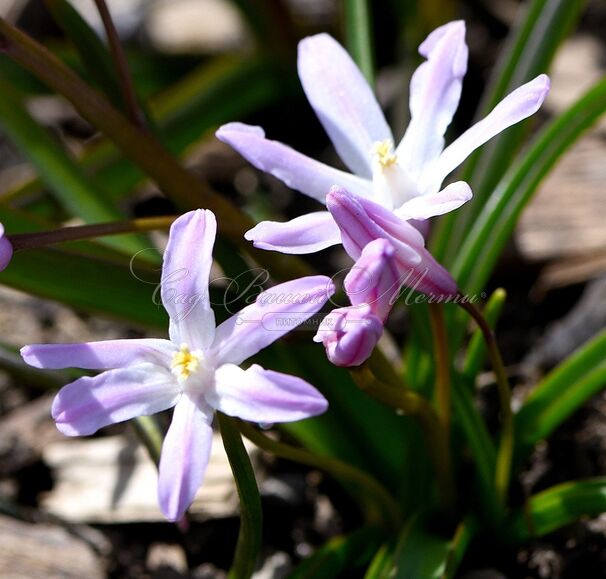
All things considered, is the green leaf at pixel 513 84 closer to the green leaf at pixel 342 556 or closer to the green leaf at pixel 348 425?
the green leaf at pixel 348 425

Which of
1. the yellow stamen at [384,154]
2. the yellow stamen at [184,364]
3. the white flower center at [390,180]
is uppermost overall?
the yellow stamen at [384,154]

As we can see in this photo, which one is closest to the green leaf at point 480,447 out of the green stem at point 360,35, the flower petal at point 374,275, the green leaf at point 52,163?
the flower petal at point 374,275

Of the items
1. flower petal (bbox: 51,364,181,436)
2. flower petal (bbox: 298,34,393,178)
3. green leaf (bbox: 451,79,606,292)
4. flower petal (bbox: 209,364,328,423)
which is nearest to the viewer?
flower petal (bbox: 209,364,328,423)

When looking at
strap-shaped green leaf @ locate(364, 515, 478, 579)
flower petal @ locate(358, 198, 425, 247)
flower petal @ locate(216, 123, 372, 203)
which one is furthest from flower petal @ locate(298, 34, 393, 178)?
strap-shaped green leaf @ locate(364, 515, 478, 579)

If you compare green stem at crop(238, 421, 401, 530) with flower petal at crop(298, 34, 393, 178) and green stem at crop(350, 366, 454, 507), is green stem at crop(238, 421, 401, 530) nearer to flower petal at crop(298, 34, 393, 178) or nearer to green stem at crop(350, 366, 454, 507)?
green stem at crop(350, 366, 454, 507)

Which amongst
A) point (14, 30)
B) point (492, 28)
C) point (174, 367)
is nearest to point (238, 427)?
point (174, 367)

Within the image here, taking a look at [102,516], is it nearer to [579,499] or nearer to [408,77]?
[579,499]
